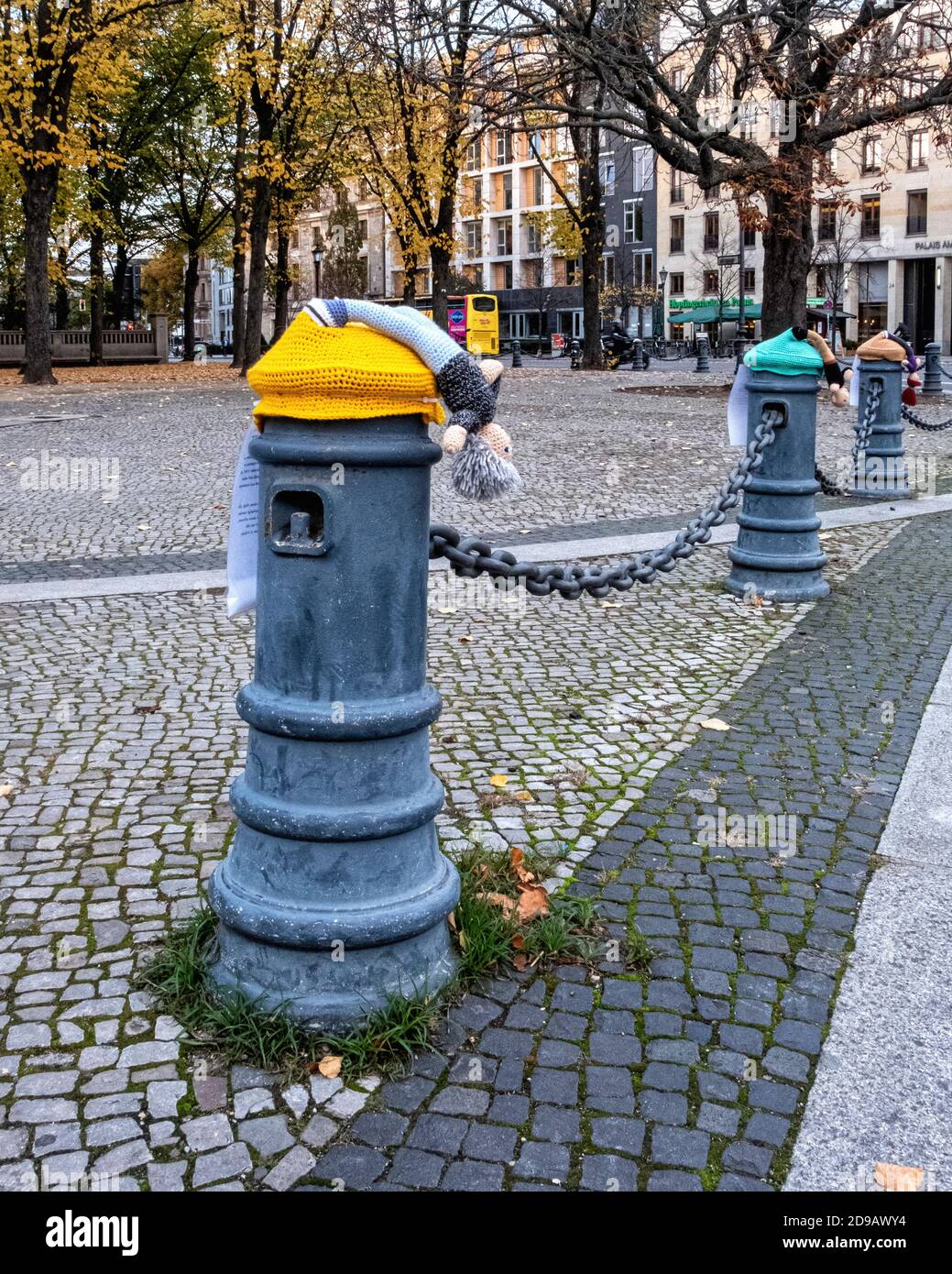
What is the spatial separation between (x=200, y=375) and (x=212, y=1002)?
1231 inches

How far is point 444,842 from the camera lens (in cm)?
391

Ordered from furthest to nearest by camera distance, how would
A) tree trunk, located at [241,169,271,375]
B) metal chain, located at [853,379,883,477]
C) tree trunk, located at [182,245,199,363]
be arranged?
tree trunk, located at [182,245,199,363], tree trunk, located at [241,169,271,375], metal chain, located at [853,379,883,477]

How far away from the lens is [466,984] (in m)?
3.07

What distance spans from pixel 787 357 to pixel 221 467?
24.6ft

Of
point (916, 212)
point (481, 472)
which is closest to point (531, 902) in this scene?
point (481, 472)

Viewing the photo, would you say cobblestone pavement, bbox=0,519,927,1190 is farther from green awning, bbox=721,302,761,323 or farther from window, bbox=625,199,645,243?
window, bbox=625,199,645,243

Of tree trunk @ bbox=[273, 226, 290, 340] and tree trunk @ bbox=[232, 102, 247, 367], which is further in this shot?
tree trunk @ bbox=[273, 226, 290, 340]

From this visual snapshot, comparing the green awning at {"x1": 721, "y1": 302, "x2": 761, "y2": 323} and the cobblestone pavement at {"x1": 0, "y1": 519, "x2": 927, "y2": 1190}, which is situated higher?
the green awning at {"x1": 721, "y1": 302, "x2": 761, "y2": 323}

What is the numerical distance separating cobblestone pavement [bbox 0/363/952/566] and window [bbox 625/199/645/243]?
166 feet

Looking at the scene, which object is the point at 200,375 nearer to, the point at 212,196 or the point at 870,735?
the point at 212,196

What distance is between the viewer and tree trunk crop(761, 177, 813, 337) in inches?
779

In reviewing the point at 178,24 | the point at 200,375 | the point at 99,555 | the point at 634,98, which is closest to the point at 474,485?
the point at 99,555

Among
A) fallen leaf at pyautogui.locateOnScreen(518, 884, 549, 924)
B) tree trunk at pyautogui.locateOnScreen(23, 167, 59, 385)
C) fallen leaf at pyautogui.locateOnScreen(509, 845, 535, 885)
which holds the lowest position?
fallen leaf at pyautogui.locateOnScreen(518, 884, 549, 924)

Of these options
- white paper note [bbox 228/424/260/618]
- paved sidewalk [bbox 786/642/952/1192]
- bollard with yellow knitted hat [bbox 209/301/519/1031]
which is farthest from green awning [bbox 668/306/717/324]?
bollard with yellow knitted hat [bbox 209/301/519/1031]
